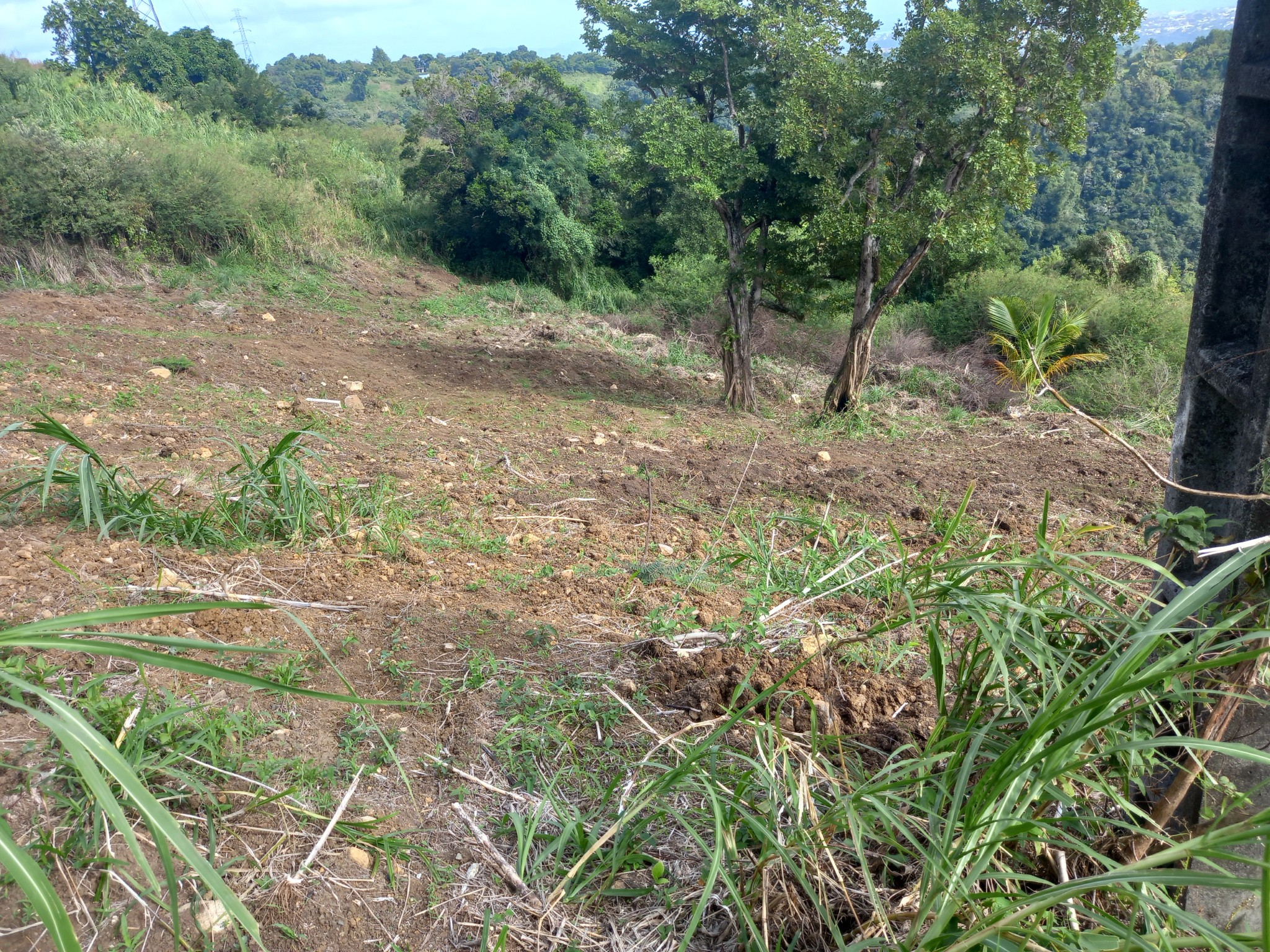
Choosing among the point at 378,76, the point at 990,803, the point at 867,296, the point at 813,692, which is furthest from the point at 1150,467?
the point at 378,76

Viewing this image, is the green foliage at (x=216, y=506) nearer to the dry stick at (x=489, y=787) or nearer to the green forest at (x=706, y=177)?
the dry stick at (x=489, y=787)

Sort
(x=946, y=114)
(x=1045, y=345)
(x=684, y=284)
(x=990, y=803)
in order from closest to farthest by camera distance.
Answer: (x=990, y=803) < (x=1045, y=345) < (x=946, y=114) < (x=684, y=284)

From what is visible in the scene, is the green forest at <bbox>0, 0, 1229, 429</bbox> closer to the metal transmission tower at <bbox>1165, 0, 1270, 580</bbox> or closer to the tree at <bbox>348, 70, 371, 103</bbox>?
the metal transmission tower at <bbox>1165, 0, 1270, 580</bbox>

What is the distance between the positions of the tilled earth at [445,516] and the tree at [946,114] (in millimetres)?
1957

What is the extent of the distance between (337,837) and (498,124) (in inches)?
578

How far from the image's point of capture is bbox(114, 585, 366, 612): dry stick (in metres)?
2.47

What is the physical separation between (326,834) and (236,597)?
110 centimetres

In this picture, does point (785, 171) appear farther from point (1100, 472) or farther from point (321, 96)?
point (321, 96)

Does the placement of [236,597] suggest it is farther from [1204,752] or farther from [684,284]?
[684,284]

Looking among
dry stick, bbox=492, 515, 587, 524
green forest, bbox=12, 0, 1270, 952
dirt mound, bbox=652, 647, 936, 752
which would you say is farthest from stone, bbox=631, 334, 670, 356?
Result: dirt mound, bbox=652, 647, 936, 752

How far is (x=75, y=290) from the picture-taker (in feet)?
30.7

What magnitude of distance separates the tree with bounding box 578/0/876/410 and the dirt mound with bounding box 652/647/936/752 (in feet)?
19.9

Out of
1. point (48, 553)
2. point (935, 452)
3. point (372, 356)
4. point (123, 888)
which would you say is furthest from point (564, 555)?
point (372, 356)

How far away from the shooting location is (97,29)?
21.0 metres
